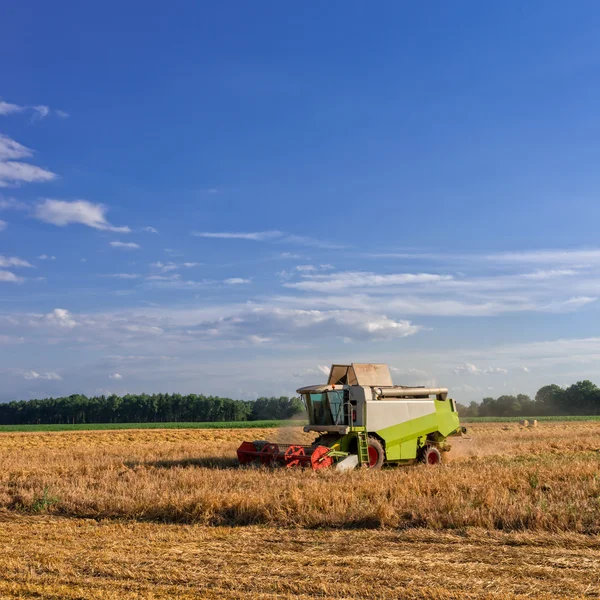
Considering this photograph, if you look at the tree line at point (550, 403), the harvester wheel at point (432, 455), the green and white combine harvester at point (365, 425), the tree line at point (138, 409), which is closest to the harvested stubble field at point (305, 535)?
the green and white combine harvester at point (365, 425)

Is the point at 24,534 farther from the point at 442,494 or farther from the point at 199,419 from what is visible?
the point at 199,419

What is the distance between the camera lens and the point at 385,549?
7652mm

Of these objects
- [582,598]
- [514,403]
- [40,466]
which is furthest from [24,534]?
[514,403]

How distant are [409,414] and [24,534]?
11091mm

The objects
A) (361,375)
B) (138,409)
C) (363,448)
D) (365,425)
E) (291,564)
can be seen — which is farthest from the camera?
(138,409)

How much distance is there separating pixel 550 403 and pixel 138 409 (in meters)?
67.8

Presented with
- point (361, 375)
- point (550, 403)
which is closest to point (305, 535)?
point (361, 375)

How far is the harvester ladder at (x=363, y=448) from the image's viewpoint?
15755mm

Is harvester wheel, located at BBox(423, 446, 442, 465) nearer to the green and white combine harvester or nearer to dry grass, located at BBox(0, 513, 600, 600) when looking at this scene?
the green and white combine harvester

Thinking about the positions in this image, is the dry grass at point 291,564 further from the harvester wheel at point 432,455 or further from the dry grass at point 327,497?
the harvester wheel at point 432,455

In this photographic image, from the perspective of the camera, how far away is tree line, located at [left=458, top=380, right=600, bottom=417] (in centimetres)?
8881

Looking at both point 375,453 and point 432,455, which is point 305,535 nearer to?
point 375,453

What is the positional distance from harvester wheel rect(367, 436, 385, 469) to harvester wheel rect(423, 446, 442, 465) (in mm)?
2015

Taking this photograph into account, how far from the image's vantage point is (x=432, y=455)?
18.2 meters
